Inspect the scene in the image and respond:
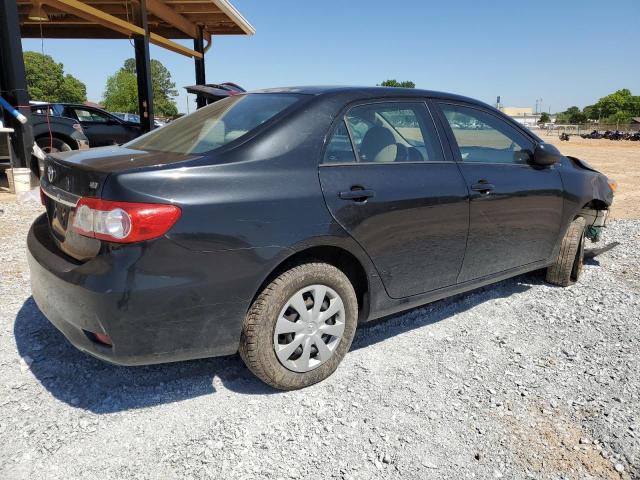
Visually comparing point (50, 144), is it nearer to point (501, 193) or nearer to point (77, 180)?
point (77, 180)

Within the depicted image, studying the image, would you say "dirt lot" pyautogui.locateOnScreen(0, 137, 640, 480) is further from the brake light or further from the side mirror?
the side mirror

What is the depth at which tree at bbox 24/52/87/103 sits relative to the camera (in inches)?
3285

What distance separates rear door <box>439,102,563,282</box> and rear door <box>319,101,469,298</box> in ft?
0.53

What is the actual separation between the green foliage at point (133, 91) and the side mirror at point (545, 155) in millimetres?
76602

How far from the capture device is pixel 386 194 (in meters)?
2.87

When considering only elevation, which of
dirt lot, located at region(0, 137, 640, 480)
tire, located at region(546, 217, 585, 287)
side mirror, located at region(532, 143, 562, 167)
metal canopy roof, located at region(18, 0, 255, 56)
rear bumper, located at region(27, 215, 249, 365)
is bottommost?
dirt lot, located at region(0, 137, 640, 480)

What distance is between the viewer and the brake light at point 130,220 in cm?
214

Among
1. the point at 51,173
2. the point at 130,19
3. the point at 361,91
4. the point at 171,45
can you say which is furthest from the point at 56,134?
the point at 361,91

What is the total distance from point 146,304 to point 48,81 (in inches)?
3946

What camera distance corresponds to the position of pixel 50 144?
9.41 metres

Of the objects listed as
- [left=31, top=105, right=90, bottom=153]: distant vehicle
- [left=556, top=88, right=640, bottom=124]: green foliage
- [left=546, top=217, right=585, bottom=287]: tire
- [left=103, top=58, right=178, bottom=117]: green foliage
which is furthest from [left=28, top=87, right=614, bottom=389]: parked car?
[left=556, top=88, right=640, bottom=124]: green foliage

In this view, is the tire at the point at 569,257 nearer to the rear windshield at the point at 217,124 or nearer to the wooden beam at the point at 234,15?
the rear windshield at the point at 217,124

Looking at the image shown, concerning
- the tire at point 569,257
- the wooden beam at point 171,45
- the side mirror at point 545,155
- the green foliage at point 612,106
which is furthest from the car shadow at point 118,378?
the green foliage at point 612,106

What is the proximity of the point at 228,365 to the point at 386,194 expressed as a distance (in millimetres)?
1382
